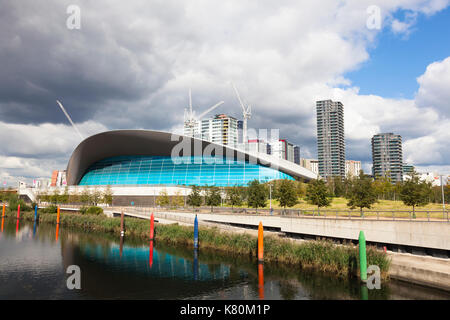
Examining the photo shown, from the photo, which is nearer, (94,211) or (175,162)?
(94,211)

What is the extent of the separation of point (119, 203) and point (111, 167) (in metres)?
18.8

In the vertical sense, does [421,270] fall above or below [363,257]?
below

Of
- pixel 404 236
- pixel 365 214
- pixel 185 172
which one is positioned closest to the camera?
pixel 404 236

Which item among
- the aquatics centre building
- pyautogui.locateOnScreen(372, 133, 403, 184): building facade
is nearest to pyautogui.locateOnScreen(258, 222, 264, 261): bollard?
the aquatics centre building

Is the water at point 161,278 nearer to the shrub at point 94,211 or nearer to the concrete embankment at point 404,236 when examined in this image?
the concrete embankment at point 404,236

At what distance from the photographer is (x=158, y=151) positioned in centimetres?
6956

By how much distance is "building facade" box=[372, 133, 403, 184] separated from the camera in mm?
175125

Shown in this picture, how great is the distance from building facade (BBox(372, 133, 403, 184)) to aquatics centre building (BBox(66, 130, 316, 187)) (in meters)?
122

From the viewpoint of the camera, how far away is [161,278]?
58.2 ft

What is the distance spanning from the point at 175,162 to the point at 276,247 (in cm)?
5010

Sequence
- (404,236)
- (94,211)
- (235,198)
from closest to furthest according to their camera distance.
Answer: (404,236)
(235,198)
(94,211)

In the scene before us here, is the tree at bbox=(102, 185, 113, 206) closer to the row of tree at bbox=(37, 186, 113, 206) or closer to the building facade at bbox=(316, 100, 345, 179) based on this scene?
the row of tree at bbox=(37, 186, 113, 206)

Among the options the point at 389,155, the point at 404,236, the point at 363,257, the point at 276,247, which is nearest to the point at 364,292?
the point at 363,257

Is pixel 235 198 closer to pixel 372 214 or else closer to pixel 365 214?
pixel 372 214
